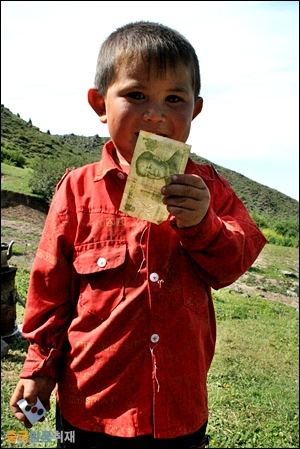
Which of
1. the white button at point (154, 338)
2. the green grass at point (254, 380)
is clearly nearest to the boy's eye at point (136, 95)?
the white button at point (154, 338)

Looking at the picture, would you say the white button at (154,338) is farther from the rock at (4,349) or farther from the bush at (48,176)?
the bush at (48,176)

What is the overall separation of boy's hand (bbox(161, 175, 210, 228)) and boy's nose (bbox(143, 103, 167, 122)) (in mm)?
230

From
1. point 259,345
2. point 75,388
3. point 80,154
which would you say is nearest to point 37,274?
point 75,388

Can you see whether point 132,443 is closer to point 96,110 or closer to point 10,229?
point 96,110

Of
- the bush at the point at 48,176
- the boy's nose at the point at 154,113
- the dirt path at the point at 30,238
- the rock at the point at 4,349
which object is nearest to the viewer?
the boy's nose at the point at 154,113

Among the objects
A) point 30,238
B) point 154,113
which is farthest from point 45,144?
point 154,113

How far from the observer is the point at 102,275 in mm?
1511

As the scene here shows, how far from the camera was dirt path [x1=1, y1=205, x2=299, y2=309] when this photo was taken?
7.97 m

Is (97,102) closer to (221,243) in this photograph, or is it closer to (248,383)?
(221,243)

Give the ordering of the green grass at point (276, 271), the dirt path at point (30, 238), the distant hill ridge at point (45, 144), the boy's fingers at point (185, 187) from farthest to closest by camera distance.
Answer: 1. the distant hill ridge at point (45, 144)
2. the green grass at point (276, 271)
3. the dirt path at point (30, 238)
4. the boy's fingers at point (185, 187)

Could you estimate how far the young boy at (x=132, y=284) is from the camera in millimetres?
1438

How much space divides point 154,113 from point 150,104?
4 cm

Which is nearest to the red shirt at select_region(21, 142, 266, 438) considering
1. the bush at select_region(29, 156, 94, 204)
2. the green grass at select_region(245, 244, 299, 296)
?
the green grass at select_region(245, 244, 299, 296)

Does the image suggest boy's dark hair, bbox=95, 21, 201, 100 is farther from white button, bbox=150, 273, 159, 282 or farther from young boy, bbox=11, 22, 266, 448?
white button, bbox=150, 273, 159, 282
